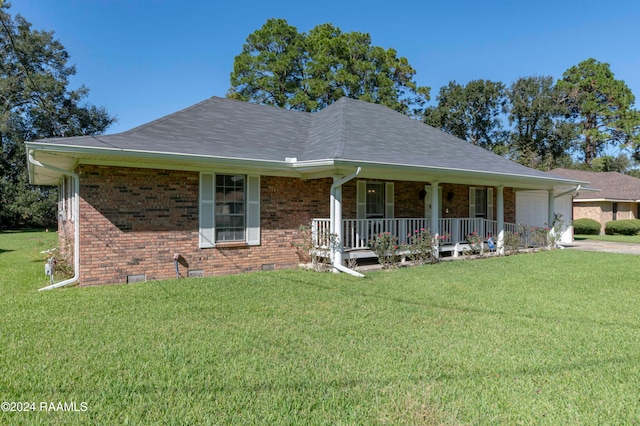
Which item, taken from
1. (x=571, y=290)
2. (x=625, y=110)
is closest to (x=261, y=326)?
(x=571, y=290)

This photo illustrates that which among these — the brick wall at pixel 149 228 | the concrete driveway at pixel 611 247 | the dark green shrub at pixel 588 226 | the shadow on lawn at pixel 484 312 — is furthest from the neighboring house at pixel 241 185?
the dark green shrub at pixel 588 226

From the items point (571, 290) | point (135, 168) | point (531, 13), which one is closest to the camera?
point (571, 290)

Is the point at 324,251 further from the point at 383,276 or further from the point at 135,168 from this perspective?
the point at 135,168

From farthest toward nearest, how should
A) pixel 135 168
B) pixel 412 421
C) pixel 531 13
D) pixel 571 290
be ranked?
pixel 531 13 → pixel 135 168 → pixel 571 290 → pixel 412 421

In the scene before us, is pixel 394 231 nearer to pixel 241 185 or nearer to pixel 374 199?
pixel 374 199

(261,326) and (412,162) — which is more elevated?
(412,162)

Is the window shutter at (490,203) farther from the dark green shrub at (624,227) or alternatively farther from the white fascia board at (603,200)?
the dark green shrub at (624,227)

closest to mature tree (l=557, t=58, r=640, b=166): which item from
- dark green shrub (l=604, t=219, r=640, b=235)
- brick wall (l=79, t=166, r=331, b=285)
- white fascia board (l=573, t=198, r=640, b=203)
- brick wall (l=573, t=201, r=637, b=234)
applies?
brick wall (l=573, t=201, r=637, b=234)

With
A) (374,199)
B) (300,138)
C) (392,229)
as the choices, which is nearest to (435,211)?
(392,229)

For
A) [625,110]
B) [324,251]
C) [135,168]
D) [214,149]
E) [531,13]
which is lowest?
[324,251]

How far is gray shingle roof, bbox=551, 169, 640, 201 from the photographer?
976 inches

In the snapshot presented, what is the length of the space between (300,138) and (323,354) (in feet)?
27.2

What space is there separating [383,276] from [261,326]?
426 centimetres

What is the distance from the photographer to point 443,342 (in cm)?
445
